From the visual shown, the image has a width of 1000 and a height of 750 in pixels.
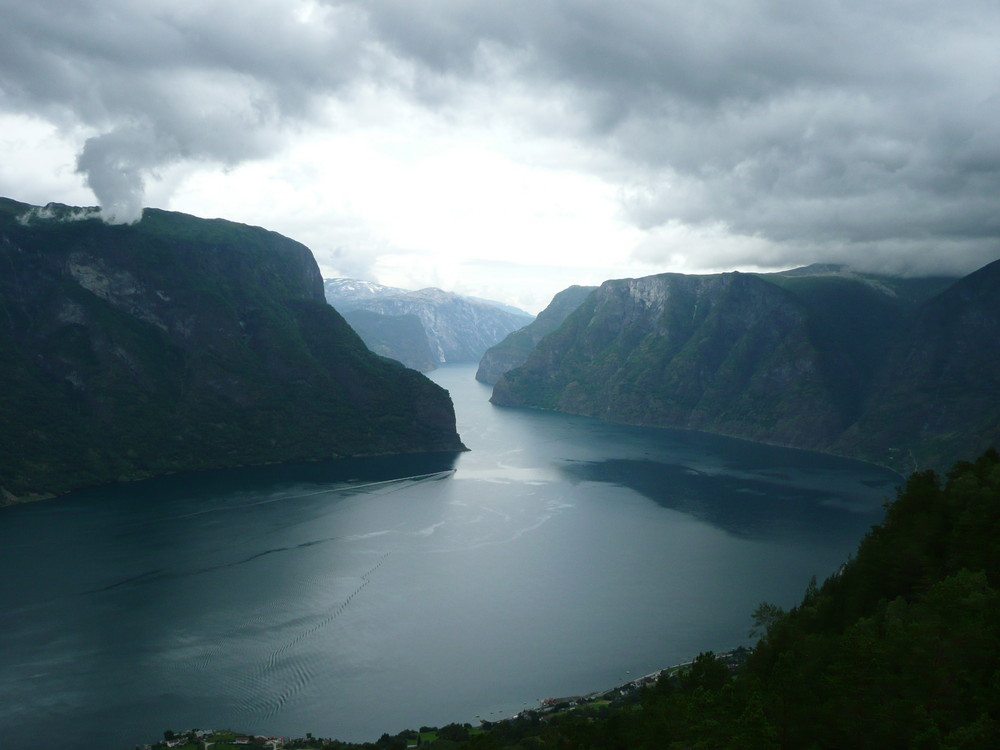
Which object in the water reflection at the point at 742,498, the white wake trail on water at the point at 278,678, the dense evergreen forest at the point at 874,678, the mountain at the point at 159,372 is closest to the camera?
the dense evergreen forest at the point at 874,678

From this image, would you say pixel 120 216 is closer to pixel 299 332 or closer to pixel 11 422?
pixel 299 332

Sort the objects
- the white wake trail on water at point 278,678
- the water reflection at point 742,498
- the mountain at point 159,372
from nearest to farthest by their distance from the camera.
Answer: the white wake trail on water at point 278,678 < the water reflection at point 742,498 < the mountain at point 159,372

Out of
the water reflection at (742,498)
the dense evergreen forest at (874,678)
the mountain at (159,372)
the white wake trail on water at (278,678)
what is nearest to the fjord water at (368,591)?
the white wake trail on water at (278,678)

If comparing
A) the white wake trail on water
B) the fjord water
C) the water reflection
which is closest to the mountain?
the fjord water

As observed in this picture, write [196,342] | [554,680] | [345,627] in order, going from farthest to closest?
1. [196,342]
2. [345,627]
3. [554,680]

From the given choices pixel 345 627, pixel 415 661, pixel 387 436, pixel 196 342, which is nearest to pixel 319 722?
pixel 415 661

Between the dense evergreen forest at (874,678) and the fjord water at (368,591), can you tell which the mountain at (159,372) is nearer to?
the fjord water at (368,591)
